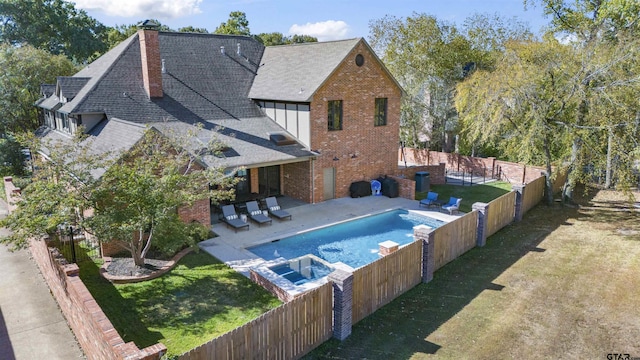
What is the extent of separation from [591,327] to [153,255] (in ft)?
41.8

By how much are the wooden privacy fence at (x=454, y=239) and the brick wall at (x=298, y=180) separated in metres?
8.58

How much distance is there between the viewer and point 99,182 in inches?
462

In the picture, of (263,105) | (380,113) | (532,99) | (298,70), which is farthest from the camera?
(380,113)

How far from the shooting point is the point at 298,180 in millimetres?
22250

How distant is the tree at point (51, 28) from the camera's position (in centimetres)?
4591

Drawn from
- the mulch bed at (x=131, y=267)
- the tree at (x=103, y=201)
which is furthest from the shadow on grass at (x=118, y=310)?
the tree at (x=103, y=201)

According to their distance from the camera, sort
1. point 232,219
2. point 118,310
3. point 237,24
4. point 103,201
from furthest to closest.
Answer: point 237,24 < point 232,219 < point 103,201 < point 118,310

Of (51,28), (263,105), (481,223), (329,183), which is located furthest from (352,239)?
(51,28)

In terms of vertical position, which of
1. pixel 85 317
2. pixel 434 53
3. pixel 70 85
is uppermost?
pixel 434 53

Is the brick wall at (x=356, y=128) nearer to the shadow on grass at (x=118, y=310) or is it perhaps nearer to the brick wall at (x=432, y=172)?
the brick wall at (x=432, y=172)

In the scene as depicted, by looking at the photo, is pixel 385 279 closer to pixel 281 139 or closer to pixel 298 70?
pixel 281 139

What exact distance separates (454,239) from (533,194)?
845 centimetres

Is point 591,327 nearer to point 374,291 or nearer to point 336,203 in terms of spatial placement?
point 374,291

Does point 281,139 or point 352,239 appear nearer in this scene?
point 352,239
